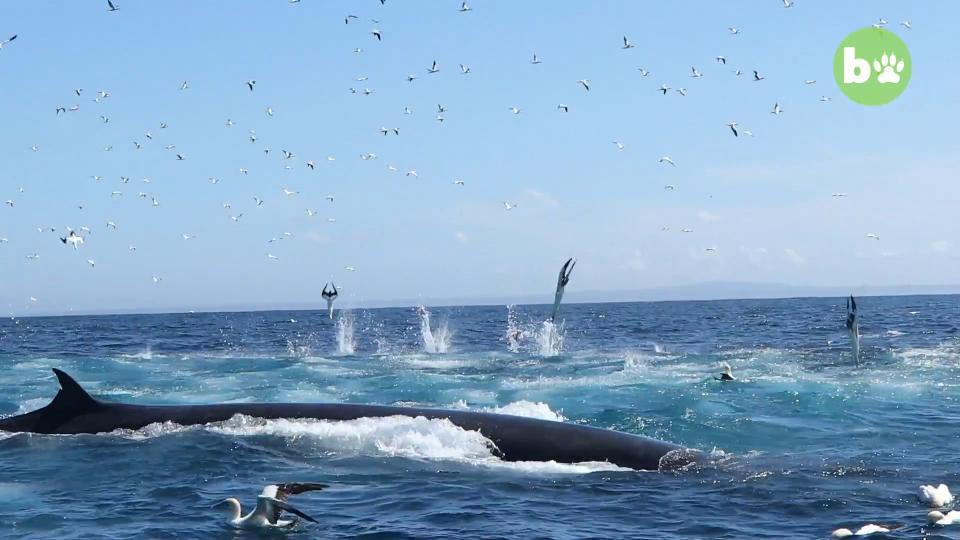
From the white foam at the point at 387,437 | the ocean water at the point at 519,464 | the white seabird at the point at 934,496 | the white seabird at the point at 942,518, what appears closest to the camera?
the white seabird at the point at 942,518

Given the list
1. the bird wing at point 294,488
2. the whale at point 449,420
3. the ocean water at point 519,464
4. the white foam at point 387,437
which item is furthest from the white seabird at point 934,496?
the bird wing at point 294,488

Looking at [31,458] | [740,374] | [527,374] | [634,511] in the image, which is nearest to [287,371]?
[527,374]

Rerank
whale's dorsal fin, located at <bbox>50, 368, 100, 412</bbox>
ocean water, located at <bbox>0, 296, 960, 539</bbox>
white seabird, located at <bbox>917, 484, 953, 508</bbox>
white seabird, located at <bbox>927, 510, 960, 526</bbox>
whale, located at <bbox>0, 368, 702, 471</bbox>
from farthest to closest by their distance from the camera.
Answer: whale's dorsal fin, located at <bbox>50, 368, 100, 412</bbox> < whale, located at <bbox>0, 368, 702, 471</bbox> < white seabird, located at <bbox>917, 484, 953, 508</bbox> < ocean water, located at <bbox>0, 296, 960, 539</bbox> < white seabird, located at <bbox>927, 510, 960, 526</bbox>

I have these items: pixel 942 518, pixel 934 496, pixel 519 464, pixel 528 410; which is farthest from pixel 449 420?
pixel 942 518

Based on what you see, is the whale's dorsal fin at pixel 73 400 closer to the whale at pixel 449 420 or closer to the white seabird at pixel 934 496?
the whale at pixel 449 420

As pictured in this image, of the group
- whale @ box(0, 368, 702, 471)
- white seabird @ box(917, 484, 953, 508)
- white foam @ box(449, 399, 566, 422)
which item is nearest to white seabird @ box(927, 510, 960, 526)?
white seabird @ box(917, 484, 953, 508)

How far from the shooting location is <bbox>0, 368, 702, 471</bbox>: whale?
16516mm

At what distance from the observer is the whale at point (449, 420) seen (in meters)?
16.5

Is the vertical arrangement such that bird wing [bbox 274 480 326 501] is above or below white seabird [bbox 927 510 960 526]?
above

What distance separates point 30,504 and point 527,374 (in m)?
22.4

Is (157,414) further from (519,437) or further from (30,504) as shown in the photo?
(519,437)

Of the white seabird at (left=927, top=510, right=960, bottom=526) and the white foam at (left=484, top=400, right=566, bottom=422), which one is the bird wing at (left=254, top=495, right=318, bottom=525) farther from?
the white foam at (left=484, top=400, right=566, bottom=422)

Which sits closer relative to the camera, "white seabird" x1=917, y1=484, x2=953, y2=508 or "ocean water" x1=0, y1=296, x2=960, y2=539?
"ocean water" x1=0, y1=296, x2=960, y2=539

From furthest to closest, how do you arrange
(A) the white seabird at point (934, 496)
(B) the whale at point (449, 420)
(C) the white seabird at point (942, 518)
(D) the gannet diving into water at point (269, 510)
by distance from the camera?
(B) the whale at point (449, 420) < (A) the white seabird at point (934, 496) < (D) the gannet diving into water at point (269, 510) < (C) the white seabird at point (942, 518)
